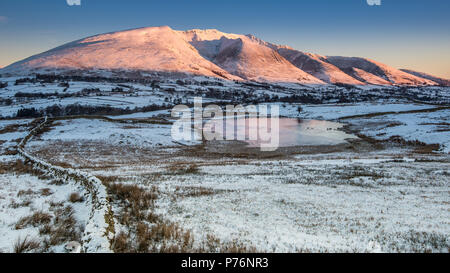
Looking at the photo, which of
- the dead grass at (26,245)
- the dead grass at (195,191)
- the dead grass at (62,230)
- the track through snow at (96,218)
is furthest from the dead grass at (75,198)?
Answer: the dead grass at (195,191)

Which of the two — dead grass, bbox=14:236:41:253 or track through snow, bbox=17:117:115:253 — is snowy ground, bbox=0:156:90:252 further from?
track through snow, bbox=17:117:115:253

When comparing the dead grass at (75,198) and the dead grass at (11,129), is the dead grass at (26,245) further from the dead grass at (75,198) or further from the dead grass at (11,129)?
the dead grass at (11,129)

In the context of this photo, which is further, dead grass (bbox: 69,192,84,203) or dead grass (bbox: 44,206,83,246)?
dead grass (bbox: 69,192,84,203)

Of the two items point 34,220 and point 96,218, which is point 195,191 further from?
point 34,220

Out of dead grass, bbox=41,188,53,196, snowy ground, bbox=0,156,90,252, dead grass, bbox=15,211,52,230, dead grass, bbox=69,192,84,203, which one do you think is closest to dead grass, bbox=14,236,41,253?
snowy ground, bbox=0,156,90,252

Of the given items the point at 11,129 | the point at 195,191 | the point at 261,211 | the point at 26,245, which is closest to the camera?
the point at 26,245

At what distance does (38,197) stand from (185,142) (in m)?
46.1

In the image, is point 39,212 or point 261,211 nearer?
point 39,212

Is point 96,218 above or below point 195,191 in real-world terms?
above

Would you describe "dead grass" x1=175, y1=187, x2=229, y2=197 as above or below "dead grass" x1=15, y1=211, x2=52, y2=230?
below

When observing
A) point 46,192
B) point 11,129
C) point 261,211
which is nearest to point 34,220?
point 46,192

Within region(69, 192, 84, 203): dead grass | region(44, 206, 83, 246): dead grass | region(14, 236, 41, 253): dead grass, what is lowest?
region(69, 192, 84, 203): dead grass
